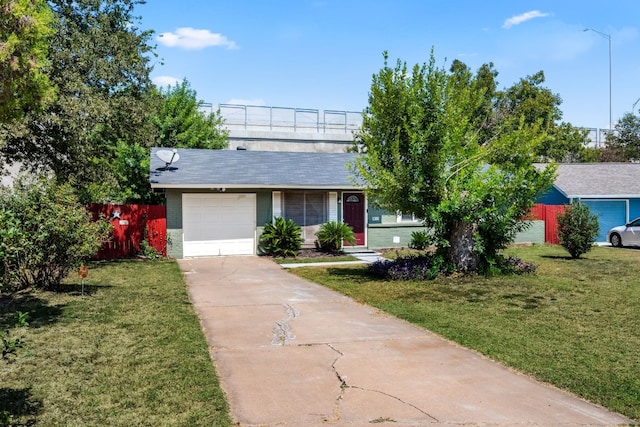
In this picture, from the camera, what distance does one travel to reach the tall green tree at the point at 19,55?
7355 mm

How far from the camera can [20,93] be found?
819cm

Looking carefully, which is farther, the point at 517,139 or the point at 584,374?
the point at 517,139

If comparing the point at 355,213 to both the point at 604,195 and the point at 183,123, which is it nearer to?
the point at 604,195

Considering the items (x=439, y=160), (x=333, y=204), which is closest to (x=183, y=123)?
(x=333, y=204)

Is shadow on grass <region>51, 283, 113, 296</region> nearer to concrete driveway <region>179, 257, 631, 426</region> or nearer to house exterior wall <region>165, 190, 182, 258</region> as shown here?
concrete driveway <region>179, 257, 631, 426</region>

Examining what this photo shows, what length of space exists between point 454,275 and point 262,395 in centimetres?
903

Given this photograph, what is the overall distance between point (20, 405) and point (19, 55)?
208 inches

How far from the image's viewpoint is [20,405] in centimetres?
493

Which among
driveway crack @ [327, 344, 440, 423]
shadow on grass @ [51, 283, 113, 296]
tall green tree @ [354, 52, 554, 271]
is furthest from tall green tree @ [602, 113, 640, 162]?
driveway crack @ [327, 344, 440, 423]

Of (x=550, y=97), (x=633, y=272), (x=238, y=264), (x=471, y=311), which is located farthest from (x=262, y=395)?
(x=550, y=97)

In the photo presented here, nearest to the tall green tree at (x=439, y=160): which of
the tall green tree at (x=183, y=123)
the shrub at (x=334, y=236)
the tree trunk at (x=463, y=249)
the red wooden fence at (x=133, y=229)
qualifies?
the tree trunk at (x=463, y=249)

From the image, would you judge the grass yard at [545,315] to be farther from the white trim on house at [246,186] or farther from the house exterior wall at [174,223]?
the house exterior wall at [174,223]

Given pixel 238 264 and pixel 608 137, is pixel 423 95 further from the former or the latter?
pixel 608 137

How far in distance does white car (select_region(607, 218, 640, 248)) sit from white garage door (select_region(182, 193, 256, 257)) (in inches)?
643
